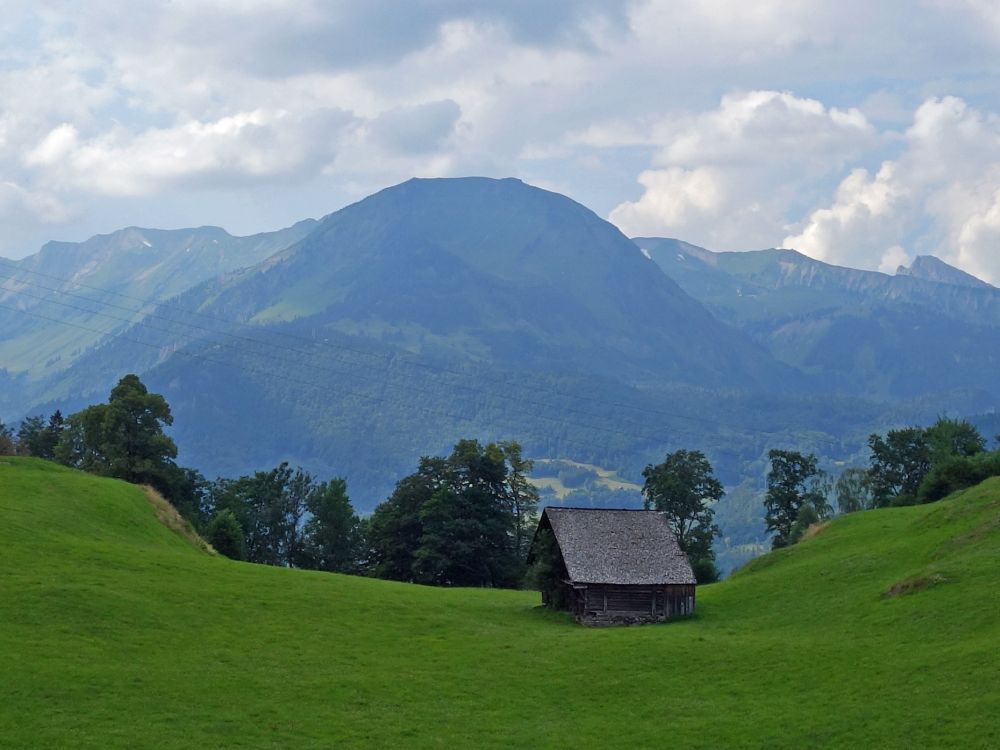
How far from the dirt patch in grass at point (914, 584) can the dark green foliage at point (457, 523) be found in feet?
170

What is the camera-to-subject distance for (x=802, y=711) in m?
48.8

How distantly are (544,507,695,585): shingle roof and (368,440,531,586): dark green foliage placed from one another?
29242 mm

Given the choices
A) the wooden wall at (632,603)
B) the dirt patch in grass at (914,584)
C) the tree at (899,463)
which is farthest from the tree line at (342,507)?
Result: the dirt patch in grass at (914,584)

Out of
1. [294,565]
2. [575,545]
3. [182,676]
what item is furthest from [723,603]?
[294,565]

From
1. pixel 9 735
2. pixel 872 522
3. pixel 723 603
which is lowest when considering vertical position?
pixel 9 735

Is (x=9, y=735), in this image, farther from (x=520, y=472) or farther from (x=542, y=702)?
(x=520, y=472)

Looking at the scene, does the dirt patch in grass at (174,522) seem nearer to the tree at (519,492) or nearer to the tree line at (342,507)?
Answer: the tree line at (342,507)

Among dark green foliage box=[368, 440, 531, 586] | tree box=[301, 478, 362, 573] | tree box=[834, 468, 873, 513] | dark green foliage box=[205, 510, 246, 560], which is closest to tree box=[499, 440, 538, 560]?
dark green foliage box=[368, 440, 531, 586]

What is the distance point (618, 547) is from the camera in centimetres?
8075

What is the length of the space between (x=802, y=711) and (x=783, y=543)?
8608cm

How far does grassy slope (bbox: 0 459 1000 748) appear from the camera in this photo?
1816 inches

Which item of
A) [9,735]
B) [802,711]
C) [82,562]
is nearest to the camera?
[9,735]

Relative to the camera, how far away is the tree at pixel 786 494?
136 meters

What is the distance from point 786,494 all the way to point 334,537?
50.7m
